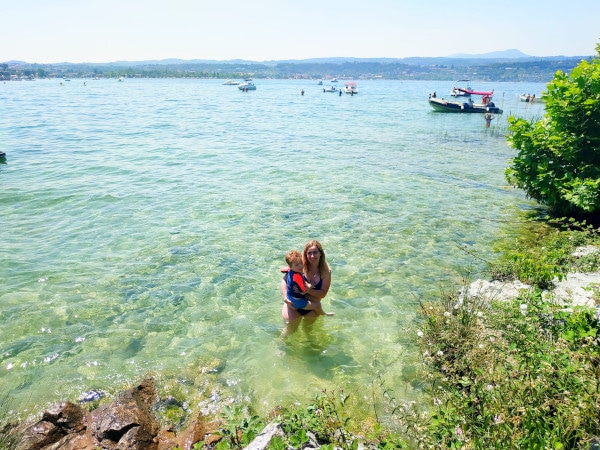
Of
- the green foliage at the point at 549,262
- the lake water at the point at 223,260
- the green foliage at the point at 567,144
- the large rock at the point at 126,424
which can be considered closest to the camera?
the large rock at the point at 126,424

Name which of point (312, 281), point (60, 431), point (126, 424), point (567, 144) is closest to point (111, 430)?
point (126, 424)

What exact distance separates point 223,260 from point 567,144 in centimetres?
1046

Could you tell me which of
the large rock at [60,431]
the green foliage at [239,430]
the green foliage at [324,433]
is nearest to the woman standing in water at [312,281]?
the green foliage at [324,433]

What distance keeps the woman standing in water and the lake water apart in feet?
1.05

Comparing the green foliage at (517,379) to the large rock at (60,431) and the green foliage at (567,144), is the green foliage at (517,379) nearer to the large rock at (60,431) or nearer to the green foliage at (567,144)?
the large rock at (60,431)

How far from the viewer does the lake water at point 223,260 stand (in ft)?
20.9

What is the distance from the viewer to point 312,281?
23.0 ft

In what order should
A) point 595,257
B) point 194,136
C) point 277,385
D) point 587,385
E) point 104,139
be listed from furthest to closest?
point 194,136 → point 104,139 → point 595,257 → point 277,385 → point 587,385

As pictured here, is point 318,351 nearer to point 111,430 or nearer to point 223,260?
point 111,430

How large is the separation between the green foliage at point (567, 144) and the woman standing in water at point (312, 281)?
803 cm

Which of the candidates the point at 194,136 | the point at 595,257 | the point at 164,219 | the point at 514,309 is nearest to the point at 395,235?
the point at 595,257

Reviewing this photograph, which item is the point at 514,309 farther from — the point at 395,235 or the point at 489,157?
the point at 489,157

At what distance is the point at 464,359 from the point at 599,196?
8264mm

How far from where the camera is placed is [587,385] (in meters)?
3.82
